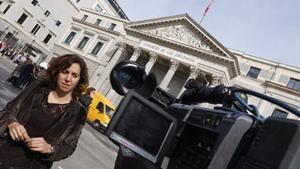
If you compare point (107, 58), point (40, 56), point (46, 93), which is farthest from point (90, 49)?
point (46, 93)

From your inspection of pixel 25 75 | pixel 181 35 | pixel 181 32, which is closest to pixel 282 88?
pixel 181 35

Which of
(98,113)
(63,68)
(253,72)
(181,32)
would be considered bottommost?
(98,113)

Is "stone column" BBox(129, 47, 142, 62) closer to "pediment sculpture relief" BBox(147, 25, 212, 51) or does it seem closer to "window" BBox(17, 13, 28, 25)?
"pediment sculpture relief" BBox(147, 25, 212, 51)

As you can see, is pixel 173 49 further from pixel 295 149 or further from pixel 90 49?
pixel 295 149

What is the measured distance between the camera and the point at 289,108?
1.97 meters

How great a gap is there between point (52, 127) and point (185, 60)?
35194 millimetres

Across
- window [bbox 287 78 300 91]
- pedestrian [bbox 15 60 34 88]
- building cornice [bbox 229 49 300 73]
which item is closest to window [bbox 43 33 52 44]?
building cornice [bbox 229 49 300 73]

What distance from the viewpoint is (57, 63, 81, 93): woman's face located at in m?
2.91

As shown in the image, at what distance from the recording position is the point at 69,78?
293 centimetres

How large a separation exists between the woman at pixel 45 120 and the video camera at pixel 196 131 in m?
0.49

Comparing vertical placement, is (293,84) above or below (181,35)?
above

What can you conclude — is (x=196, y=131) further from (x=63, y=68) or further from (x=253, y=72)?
(x=253, y=72)

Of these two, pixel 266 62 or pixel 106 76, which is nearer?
pixel 266 62

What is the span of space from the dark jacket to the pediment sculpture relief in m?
34.8
